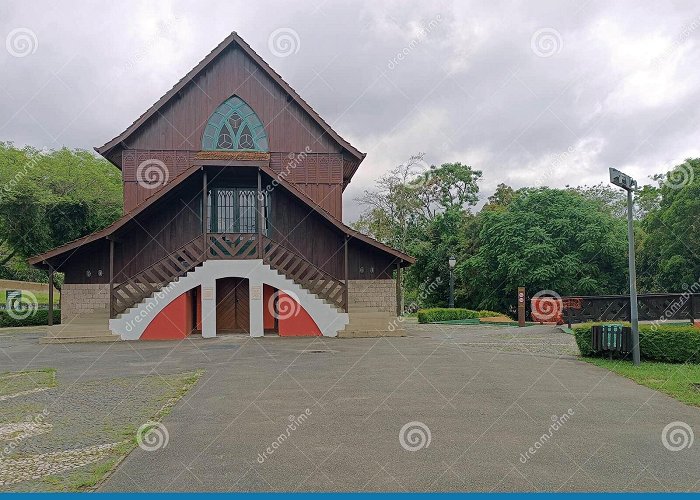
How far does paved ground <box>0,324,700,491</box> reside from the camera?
5.24 metres

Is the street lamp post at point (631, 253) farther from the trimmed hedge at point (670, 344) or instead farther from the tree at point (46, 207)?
the tree at point (46, 207)

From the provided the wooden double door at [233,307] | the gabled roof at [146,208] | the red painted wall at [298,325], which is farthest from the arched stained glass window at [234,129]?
the red painted wall at [298,325]

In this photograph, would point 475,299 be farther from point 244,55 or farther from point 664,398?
point 664,398

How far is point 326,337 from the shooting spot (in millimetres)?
19344

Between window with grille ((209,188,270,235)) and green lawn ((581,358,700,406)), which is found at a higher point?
window with grille ((209,188,270,235))

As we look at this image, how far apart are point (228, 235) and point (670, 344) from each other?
13.6 m

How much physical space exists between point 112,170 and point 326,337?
45492 millimetres

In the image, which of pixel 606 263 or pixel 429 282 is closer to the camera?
pixel 606 263

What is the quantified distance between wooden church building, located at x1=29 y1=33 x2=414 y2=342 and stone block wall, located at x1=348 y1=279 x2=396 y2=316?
0.04m

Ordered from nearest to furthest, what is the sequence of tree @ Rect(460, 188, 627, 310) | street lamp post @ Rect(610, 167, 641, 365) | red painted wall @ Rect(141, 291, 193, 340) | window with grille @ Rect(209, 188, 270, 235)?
street lamp post @ Rect(610, 167, 641, 365) → red painted wall @ Rect(141, 291, 193, 340) → window with grille @ Rect(209, 188, 270, 235) → tree @ Rect(460, 188, 627, 310)

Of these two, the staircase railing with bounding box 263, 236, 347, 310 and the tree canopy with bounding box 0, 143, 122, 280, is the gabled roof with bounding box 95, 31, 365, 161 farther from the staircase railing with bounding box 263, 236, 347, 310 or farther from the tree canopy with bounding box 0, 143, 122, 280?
the tree canopy with bounding box 0, 143, 122, 280

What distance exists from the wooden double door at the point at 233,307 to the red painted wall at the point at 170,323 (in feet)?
8.20

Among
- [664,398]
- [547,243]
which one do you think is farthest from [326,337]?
[547,243]

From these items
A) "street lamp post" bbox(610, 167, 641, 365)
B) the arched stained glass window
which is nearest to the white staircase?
the arched stained glass window
